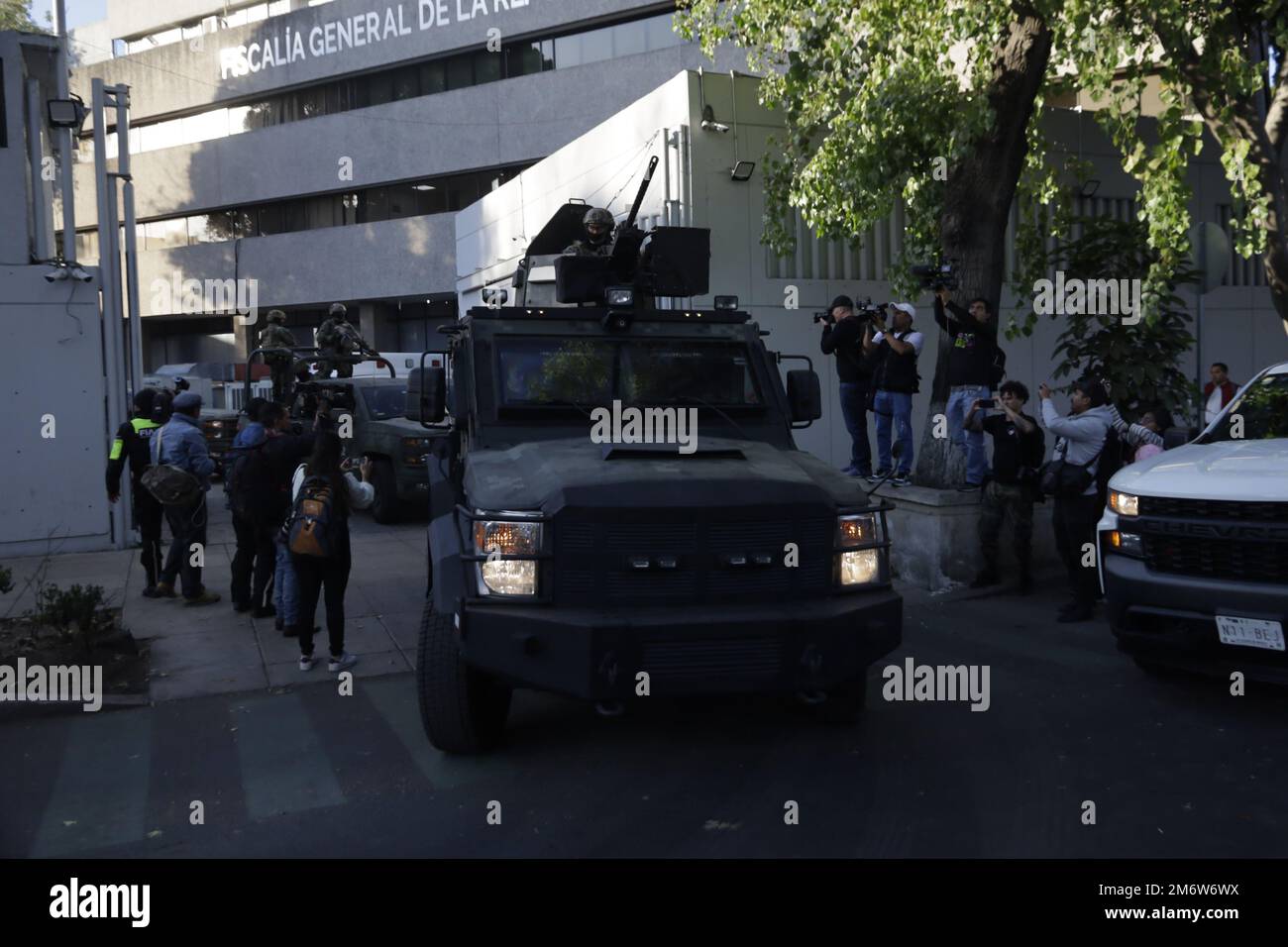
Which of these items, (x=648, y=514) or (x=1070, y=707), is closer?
(x=648, y=514)

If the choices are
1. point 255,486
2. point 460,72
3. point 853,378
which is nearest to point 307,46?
point 460,72

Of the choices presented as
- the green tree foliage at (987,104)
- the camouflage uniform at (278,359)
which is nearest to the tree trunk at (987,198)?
the green tree foliage at (987,104)

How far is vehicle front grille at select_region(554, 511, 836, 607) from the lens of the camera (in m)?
4.94

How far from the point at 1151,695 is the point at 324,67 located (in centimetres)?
3430

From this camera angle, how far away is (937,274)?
9430 mm

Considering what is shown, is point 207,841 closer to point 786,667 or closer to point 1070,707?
point 786,667

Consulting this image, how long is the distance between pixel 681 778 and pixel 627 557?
3.69 ft

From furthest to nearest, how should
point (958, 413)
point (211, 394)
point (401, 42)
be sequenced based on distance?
point (401, 42) → point (211, 394) → point (958, 413)

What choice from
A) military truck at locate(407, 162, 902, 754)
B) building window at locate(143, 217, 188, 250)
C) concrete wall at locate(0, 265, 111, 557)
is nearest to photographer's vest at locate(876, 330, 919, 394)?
military truck at locate(407, 162, 902, 754)

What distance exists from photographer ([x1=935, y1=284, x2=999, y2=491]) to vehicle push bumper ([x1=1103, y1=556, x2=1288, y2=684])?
3825 millimetres

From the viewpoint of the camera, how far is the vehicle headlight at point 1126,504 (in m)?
6.23

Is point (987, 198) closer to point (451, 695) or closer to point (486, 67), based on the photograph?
point (451, 695)

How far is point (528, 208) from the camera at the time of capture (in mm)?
18203

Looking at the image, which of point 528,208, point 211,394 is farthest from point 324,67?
point 528,208
